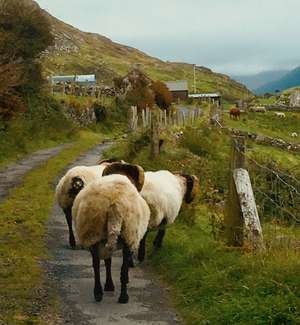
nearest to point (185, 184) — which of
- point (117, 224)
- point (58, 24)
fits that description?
point (117, 224)

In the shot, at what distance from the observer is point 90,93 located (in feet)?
192

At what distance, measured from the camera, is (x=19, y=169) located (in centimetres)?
2484

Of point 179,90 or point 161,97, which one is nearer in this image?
point 161,97

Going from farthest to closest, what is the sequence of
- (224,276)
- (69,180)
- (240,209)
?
(69,180) → (240,209) → (224,276)

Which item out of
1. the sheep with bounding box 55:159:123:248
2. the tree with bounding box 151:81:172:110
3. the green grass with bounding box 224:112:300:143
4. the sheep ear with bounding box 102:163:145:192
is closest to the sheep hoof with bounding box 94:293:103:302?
the sheep ear with bounding box 102:163:145:192

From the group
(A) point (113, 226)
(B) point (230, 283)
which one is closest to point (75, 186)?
(A) point (113, 226)

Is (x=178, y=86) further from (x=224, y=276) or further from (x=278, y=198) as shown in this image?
(x=224, y=276)

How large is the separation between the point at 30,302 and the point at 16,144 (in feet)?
75.1

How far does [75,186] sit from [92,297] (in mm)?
3527

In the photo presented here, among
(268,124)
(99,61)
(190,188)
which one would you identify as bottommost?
(268,124)

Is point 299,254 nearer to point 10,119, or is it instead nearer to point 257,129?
point 10,119

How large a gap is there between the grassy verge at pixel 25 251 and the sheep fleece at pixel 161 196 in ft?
7.46

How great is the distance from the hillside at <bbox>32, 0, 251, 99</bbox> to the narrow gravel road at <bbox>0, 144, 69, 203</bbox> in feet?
190

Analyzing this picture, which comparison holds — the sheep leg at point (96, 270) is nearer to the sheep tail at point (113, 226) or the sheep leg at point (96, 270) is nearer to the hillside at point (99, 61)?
the sheep tail at point (113, 226)
